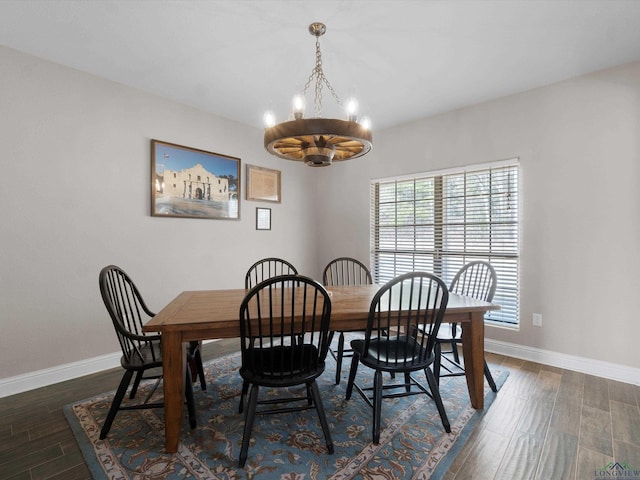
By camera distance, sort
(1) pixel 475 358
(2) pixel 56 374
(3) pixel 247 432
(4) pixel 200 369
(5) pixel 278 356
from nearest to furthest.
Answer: (3) pixel 247 432 → (5) pixel 278 356 → (1) pixel 475 358 → (4) pixel 200 369 → (2) pixel 56 374

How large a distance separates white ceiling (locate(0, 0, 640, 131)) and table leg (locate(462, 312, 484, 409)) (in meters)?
1.97

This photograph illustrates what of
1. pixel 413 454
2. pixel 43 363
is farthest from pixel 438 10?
pixel 43 363

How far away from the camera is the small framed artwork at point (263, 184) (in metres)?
3.95

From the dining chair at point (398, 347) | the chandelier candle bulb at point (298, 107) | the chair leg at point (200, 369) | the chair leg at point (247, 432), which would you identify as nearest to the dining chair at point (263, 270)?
the chair leg at point (200, 369)

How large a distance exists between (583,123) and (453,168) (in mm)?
1135

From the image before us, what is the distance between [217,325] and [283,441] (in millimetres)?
783

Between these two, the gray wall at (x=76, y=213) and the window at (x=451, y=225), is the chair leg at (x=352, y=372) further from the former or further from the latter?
the gray wall at (x=76, y=213)

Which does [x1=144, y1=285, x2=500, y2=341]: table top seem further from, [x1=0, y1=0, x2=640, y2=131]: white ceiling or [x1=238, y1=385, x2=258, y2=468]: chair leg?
[x1=0, y1=0, x2=640, y2=131]: white ceiling

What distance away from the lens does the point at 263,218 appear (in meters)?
4.12

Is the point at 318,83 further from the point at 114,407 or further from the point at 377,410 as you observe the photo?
the point at 114,407

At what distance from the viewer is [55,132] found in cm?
258

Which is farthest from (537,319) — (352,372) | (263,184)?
(263,184)

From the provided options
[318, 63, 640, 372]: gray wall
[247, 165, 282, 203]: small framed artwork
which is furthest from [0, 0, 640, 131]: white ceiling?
[247, 165, 282, 203]: small framed artwork

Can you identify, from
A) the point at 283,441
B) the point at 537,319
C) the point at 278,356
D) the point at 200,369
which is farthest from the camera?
the point at 537,319
